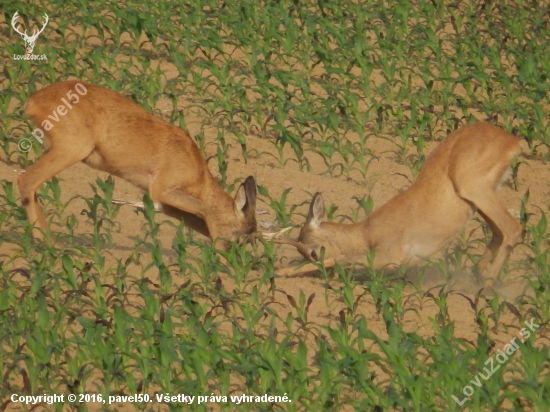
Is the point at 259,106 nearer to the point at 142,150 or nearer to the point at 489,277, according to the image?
the point at 142,150

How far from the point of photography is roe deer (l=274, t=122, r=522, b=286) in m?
11.0

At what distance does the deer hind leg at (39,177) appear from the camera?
37.0 feet

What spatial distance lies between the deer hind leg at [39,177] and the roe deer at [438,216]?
215cm

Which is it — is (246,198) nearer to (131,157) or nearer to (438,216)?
(131,157)

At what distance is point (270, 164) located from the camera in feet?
45.1

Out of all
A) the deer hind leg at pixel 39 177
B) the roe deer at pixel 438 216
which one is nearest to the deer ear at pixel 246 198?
the roe deer at pixel 438 216

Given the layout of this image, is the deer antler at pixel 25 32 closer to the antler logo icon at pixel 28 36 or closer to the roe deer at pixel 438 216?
the antler logo icon at pixel 28 36

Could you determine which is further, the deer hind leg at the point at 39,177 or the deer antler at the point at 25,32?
the deer antler at the point at 25,32

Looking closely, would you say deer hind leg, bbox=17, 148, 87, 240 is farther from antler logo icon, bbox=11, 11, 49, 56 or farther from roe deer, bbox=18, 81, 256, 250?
antler logo icon, bbox=11, 11, 49, 56

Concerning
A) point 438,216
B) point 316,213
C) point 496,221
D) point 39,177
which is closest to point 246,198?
point 316,213

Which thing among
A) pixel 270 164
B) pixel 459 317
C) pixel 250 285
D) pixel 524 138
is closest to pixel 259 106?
pixel 270 164

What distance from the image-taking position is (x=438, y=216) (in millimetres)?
11031

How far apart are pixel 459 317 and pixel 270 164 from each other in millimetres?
4328

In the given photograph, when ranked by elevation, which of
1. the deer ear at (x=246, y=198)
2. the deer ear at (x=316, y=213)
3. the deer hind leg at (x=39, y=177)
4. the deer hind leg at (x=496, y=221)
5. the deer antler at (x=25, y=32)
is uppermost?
the deer hind leg at (x=496, y=221)
